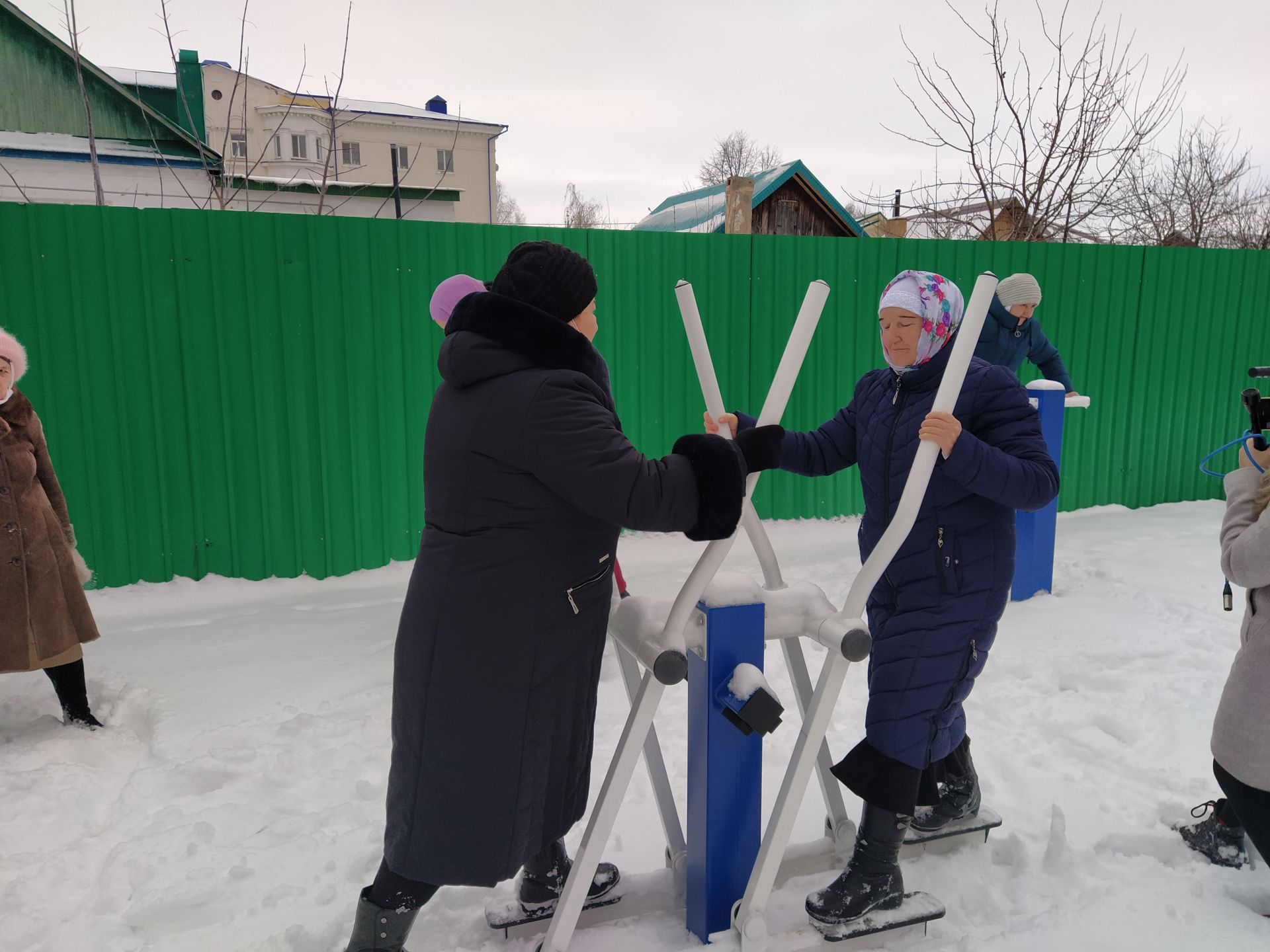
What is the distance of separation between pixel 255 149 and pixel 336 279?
54.7 feet

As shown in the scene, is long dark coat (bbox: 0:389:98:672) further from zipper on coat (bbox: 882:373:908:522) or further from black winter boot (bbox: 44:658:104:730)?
zipper on coat (bbox: 882:373:908:522)

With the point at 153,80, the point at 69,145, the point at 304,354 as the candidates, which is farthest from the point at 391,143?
the point at 304,354

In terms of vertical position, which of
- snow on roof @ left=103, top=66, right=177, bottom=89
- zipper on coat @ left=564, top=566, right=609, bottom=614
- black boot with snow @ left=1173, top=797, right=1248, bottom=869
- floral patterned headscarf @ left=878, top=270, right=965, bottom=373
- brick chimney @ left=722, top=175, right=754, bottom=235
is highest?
snow on roof @ left=103, top=66, right=177, bottom=89

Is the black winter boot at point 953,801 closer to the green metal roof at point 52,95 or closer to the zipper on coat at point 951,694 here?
the zipper on coat at point 951,694

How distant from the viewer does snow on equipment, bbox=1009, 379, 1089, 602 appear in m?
4.42

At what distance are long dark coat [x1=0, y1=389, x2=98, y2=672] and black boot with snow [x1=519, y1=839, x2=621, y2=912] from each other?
203 cm

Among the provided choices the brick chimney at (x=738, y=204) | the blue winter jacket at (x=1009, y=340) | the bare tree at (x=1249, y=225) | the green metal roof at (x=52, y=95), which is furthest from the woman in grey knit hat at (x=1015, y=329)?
the bare tree at (x=1249, y=225)

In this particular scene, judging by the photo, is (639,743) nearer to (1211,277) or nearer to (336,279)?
(336,279)

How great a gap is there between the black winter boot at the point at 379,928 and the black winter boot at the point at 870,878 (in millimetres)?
935

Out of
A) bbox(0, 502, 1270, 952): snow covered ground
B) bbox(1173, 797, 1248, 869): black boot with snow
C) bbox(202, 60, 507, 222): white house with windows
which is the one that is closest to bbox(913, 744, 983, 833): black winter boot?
bbox(0, 502, 1270, 952): snow covered ground

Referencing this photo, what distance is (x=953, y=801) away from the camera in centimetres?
241

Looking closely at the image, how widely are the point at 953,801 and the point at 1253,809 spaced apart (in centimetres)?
72

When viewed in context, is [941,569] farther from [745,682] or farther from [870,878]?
[870,878]

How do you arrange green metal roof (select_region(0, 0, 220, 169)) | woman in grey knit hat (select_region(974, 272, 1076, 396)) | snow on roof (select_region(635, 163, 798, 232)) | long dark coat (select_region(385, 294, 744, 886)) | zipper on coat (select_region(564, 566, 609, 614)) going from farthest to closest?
snow on roof (select_region(635, 163, 798, 232)) < green metal roof (select_region(0, 0, 220, 169)) < woman in grey knit hat (select_region(974, 272, 1076, 396)) < zipper on coat (select_region(564, 566, 609, 614)) < long dark coat (select_region(385, 294, 744, 886))
